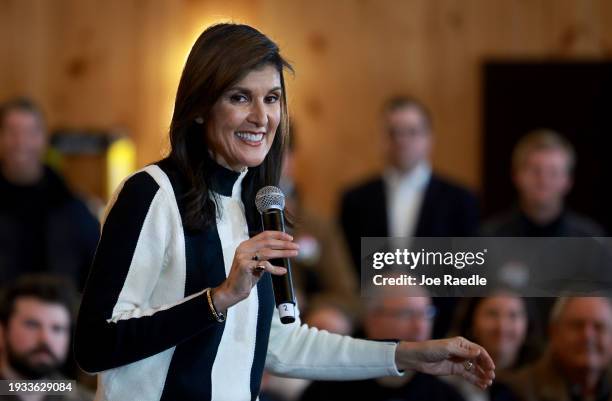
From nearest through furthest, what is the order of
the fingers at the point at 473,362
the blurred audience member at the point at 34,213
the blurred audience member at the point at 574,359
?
the fingers at the point at 473,362, the blurred audience member at the point at 574,359, the blurred audience member at the point at 34,213

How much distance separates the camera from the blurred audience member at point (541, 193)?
14.1ft

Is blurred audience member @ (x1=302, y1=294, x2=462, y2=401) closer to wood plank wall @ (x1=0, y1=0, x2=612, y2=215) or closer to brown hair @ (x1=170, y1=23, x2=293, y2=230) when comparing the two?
brown hair @ (x1=170, y1=23, x2=293, y2=230)

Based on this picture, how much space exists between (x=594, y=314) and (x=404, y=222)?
6.25 feet

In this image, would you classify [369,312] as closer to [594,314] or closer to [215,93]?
[594,314]

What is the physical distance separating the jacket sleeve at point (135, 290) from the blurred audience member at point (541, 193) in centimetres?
247

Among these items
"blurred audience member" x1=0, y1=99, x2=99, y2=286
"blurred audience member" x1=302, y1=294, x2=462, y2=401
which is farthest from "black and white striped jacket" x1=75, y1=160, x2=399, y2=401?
"blurred audience member" x1=0, y1=99, x2=99, y2=286

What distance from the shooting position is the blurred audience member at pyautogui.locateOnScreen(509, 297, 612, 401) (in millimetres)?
2850

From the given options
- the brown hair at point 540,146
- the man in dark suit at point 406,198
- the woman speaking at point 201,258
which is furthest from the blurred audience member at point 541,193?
the woman speaking at point 201,258

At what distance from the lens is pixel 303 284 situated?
4754mm

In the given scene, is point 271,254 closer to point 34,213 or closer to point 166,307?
point 166,307

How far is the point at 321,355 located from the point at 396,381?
1432 mm

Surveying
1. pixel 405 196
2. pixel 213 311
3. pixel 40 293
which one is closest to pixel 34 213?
pixel 40 293

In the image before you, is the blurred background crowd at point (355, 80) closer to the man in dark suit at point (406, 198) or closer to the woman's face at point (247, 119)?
the man in dark suit at point (406, 198)

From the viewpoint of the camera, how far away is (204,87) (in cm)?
191
